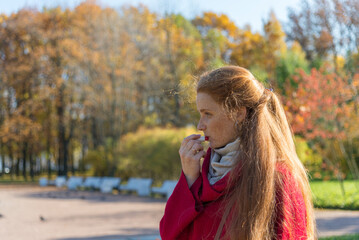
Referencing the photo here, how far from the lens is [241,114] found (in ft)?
5.65

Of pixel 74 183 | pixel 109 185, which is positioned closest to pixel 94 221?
pixel 109 185

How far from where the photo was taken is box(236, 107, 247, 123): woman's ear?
1.72 meters

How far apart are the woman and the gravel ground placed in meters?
6.36

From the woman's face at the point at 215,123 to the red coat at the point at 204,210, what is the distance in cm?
10

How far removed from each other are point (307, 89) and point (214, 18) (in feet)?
97.3

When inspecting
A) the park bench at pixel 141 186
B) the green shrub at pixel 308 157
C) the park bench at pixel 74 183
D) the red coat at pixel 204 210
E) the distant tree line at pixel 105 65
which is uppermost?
the distant tree line at pixel 105 65

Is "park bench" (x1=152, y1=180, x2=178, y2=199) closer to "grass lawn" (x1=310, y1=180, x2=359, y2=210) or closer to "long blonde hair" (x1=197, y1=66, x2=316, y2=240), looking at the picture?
"grass lawn" (x1=310, y1=180, x2=359, y2=210)

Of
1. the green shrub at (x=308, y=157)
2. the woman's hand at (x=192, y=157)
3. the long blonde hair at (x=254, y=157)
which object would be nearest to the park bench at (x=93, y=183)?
the green shrub at (x=308, y=157)

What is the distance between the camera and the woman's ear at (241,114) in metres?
1.72

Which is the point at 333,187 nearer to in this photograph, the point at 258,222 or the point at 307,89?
the point at 307,89

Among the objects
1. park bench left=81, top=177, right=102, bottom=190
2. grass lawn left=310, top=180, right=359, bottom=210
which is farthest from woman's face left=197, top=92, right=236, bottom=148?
park bench left=81, top=177, right=102, bottom=190

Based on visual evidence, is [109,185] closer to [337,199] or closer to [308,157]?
[308,157]

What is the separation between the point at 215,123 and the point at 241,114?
11cm

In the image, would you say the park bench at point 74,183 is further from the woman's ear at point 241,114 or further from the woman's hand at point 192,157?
the woman's ear at point 241,114
